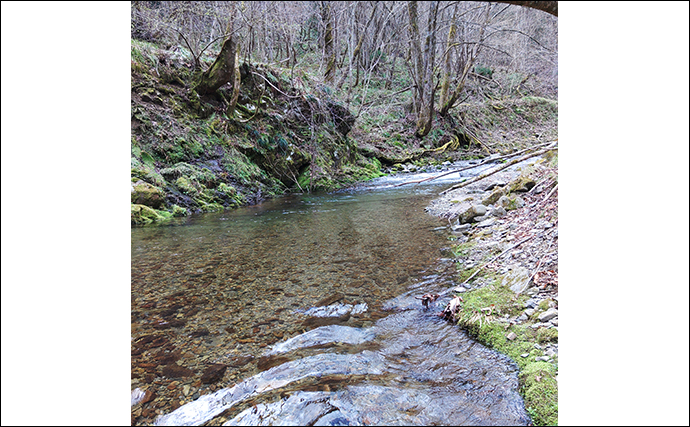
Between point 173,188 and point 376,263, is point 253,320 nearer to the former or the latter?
point 376,263

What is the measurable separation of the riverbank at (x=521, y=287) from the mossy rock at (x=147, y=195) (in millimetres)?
4732

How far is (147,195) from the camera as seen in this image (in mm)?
5805

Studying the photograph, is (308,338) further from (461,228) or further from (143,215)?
(143,215)

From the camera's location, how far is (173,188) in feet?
21.2

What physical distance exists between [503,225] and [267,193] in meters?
5.49

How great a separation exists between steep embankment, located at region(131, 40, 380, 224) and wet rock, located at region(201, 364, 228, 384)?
14.3ft

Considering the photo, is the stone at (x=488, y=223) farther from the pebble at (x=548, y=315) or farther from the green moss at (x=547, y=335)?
the green moss at (x=547, y=335)

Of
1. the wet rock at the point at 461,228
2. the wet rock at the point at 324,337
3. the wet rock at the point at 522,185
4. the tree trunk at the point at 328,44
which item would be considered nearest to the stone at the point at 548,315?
the wet rock at the point at 324,337

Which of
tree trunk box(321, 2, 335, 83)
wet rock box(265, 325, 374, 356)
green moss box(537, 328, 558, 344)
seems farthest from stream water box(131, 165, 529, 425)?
tree trunk box(321, 2, 335, 83)

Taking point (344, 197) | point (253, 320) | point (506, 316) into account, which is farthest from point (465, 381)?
point (344, 197)

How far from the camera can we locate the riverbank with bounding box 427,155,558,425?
1562 mm

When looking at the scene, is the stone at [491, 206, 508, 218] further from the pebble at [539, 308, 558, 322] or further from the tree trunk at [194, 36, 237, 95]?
the tree trunk at [194, 36, 237, 95]

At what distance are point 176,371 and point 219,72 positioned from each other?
7.48 metres

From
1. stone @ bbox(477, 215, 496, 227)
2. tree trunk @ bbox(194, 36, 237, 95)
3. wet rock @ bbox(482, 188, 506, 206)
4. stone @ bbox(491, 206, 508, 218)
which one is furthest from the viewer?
tree trunk @ bbox(194, 36, 237, 95)
